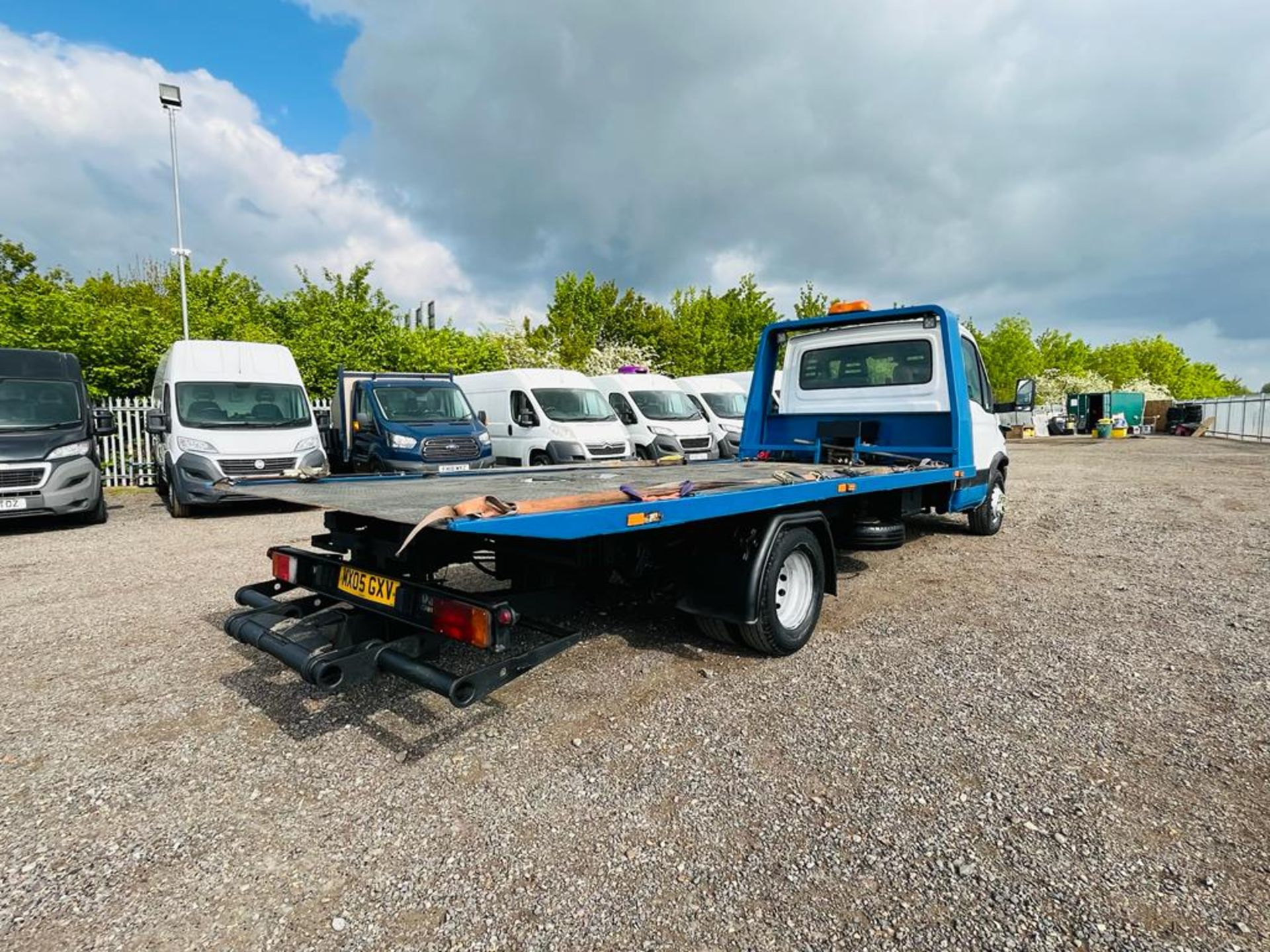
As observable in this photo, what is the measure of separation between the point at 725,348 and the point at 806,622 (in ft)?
96.0

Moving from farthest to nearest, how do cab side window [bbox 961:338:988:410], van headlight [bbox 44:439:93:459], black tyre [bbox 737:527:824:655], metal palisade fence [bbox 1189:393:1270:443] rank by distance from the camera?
1. metal palisade fence [bbox 1189:393:1270:443]
2. van headlight [bbox 44:439:93:459]
3. cab side window [bbox 961:338:988:410]
4. black tyre [bbox 737:527:824:655]

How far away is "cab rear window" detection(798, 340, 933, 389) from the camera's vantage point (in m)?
6.43

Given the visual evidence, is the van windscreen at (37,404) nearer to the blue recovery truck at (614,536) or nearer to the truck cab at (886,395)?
the blue recovery truck at (614,536)

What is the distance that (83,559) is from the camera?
23.3 feet

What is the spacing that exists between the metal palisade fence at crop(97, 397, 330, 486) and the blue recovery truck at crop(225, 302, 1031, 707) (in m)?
10.5

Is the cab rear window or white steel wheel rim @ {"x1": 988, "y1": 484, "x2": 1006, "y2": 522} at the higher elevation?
the cab rear window

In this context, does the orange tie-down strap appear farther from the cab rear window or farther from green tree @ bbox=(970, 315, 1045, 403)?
green tree @ bbox=(970, 315, 1045, 403)

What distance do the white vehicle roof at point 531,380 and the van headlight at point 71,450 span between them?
20.2ft

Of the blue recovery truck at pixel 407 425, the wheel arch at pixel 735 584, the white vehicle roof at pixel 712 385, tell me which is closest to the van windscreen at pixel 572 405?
the blue recovery truck at pixel 407 425

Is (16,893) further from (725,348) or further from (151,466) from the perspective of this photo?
(725,348)

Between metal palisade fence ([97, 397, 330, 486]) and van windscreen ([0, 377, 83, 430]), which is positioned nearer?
van windscreen ([0, 377, 83, 430])

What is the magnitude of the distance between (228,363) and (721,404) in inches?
432

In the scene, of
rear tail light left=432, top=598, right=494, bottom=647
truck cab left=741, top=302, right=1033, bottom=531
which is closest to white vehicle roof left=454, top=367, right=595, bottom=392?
truck cab left=741, top=302, right=1033, bottom=531

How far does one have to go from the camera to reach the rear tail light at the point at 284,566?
3641 millimetres
